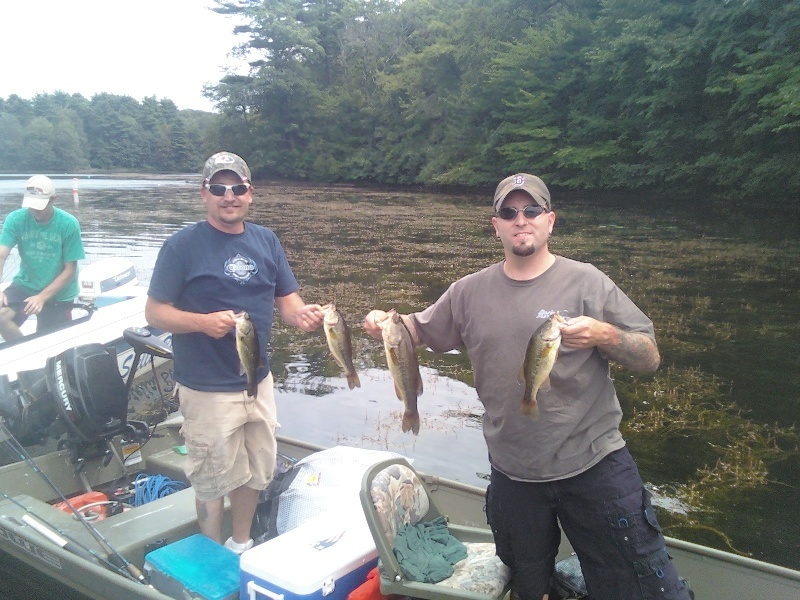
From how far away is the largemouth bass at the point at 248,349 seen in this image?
320 centimetres

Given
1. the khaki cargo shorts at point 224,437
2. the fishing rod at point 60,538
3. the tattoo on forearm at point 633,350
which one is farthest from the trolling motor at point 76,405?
the tattoo on forearm at point 633,350

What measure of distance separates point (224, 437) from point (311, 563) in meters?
0.84

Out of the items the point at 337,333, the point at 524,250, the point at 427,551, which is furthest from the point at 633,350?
the point at 337,333

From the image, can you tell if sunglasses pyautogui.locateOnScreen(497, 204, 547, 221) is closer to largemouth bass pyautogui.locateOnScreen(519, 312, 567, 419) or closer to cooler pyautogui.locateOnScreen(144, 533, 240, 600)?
largemouth bass pyautogui.locateOnScreen(519, 312, 567, 419)

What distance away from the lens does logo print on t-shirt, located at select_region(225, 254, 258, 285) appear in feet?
11.4

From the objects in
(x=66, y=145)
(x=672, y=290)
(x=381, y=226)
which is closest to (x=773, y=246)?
(x=672, y=290)

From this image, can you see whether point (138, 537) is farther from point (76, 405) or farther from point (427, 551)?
point (427, 551)

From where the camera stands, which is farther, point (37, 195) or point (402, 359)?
point (37, 195)

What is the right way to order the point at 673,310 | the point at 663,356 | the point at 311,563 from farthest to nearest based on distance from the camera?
1. the point at 673,310
2. the point at 663,356
3. the point at 311,563

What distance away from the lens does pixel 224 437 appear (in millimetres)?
3502

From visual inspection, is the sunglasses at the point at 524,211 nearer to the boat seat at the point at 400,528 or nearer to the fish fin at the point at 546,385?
the fish fin at the point at 546,385

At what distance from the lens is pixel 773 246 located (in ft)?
57.8

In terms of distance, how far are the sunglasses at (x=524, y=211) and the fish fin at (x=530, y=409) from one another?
71 centimetres

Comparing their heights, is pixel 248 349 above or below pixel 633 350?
below
